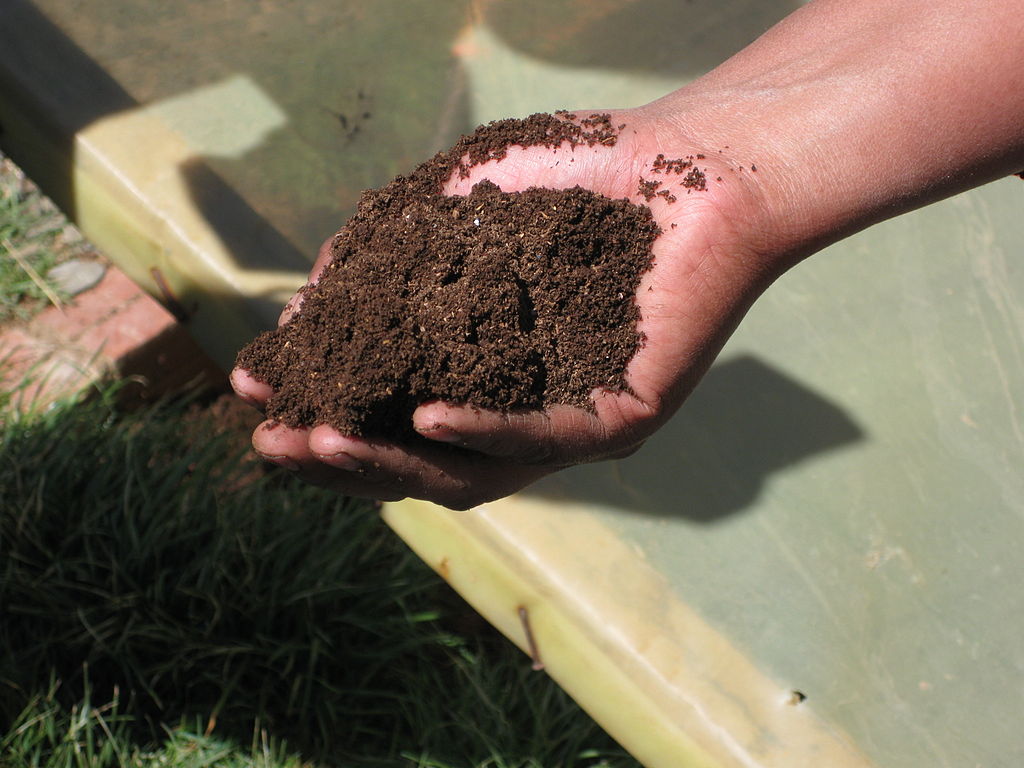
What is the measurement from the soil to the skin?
30mm

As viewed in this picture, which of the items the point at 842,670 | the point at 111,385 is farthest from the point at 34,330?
the point at 842,670

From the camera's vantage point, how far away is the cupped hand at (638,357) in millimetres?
1297

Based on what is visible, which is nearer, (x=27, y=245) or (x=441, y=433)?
(x=441, y=433)

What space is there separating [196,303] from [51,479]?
595 mm

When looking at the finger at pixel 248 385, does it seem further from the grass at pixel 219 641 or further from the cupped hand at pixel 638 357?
the grass at pixel 219 641

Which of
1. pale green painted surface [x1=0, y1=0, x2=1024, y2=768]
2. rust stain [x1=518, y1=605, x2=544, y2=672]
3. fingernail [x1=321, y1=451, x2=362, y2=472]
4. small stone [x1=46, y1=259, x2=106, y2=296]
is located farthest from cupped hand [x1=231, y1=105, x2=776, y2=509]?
small stone [x1=46, y1=259, x2=106, y2=296]

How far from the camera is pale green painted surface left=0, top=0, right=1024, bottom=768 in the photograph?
1711 millimetres

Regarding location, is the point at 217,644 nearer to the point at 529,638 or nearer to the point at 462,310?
the point at 529,638

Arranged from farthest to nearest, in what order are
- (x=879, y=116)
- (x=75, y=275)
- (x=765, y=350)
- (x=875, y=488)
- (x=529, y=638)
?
(x=75, y=275)
(x=765, y=350)
(x=875, y=488)
(x=529, y=638)
(x=879, y=116)

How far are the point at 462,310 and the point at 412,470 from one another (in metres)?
0.25

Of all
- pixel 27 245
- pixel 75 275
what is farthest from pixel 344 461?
pixel 27 245

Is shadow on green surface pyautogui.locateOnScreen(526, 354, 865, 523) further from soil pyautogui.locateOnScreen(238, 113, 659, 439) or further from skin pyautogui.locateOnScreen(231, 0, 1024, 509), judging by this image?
soil pyautogui.locateOnScreen(238, 113, 659, 439)

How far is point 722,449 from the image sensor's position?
194 cm

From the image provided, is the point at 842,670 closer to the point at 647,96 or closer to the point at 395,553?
the point at 395,553
